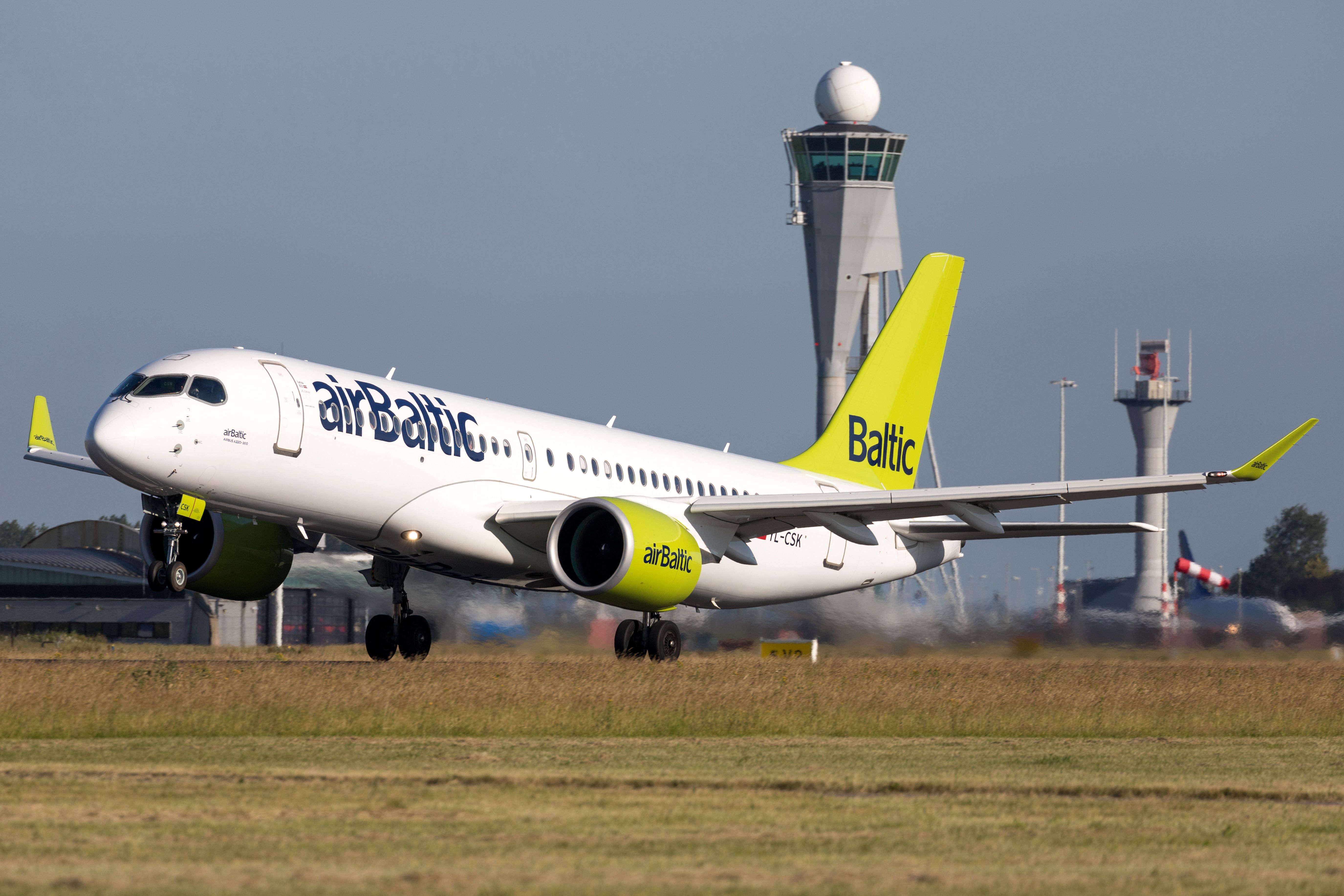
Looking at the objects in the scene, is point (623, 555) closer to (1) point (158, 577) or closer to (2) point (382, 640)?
(2) point (382, 640)

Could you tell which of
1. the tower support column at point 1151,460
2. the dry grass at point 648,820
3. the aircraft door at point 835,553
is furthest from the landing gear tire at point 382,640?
the tower support column at point 1151,460

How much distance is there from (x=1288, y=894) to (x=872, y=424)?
1049 inches

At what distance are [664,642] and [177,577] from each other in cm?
834

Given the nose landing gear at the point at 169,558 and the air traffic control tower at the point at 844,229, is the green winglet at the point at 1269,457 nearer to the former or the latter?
the nose landing gear at the point at 169,558

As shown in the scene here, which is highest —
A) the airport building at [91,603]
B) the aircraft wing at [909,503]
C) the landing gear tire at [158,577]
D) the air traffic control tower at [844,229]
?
the air traffic control tower at [844,229]

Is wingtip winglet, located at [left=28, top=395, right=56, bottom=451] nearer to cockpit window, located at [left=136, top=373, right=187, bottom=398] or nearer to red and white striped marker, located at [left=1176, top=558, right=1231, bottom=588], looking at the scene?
cockpit window, located at [left=136, top=373, right=187, bottom=398]

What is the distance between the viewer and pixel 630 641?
28094 millimetres

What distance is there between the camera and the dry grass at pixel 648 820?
9031mm

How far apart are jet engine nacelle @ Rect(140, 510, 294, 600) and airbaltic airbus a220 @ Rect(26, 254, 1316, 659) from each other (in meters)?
0.03

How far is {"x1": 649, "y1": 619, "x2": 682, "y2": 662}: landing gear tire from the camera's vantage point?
27.9 meters

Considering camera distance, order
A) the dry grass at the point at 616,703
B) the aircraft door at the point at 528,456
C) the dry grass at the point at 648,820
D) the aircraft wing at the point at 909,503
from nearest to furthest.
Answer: the dry grass at the point at 648,820, the dry grass at the point at 616,703, the aircraft wing at the point at 909,503, the aircraft door at the point at 528,456

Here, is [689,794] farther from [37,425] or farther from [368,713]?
[37,425]

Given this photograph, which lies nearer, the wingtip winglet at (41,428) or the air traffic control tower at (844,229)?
the wingtip winglet at (41,428)

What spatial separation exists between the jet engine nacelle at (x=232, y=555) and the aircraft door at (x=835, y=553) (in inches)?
404
